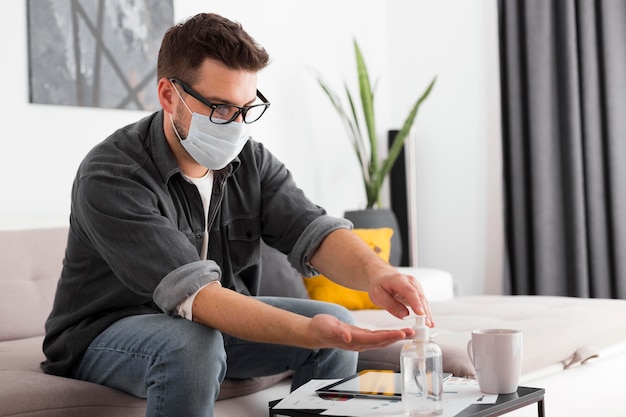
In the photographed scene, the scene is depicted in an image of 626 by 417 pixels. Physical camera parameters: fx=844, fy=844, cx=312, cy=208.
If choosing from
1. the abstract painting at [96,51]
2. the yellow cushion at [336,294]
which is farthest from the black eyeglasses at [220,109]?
the abstract painting at [96,51]

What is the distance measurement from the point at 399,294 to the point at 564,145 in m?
2.61

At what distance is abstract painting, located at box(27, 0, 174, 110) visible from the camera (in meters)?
2.77

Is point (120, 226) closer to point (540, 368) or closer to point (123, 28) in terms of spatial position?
point (540, 368)

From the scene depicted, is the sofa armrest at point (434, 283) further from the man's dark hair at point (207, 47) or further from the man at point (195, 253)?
the man's dark hair at point (207, 47)

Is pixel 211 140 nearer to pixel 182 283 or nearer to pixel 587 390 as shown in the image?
pixel 182 283

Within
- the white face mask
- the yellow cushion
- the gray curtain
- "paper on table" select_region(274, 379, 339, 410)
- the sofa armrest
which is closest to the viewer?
"paper on table" select_region(274, 379, 339, 410)

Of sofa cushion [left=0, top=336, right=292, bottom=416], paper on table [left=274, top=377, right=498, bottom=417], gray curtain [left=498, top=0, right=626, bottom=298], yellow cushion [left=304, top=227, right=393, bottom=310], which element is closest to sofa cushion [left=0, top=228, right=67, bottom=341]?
sofa cushion [left=0, top=336, right=292, bottom=416]

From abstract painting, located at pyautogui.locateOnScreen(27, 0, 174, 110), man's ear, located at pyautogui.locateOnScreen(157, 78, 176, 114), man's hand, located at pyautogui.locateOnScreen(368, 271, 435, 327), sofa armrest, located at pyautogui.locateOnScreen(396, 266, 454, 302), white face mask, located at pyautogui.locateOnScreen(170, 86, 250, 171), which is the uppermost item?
abstract painting, located at pyautogui.locateOnScreen(27, 0, 174, 110)

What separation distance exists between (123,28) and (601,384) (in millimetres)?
1987

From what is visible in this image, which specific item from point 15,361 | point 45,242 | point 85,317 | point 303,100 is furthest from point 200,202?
point 303,100

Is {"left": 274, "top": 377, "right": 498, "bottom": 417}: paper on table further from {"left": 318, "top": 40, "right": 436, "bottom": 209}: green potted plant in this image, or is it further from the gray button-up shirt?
{"left": 318, "top": 40, "right": 436, "bottom": 209}: green potted plant

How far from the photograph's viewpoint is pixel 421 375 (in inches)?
49.8

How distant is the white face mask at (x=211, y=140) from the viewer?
1647 millimetres

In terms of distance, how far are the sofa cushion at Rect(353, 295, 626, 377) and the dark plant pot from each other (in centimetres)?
91
